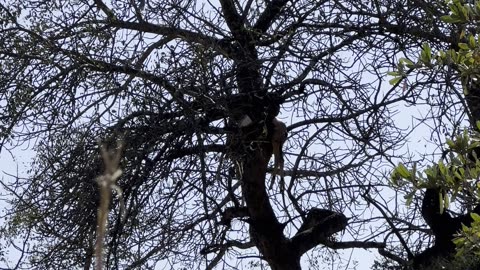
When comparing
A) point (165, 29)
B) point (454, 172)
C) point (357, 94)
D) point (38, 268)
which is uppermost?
point (165, 29)

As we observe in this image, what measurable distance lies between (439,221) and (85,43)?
3019 mm

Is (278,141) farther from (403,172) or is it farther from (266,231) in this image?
(403,172)

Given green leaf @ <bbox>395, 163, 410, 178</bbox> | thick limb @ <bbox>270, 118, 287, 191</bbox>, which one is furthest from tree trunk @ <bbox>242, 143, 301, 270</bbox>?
green leaf @ <bbox>395, 163, 410, 178</bbox>

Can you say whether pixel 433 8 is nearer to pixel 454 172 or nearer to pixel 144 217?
pixel 144 217

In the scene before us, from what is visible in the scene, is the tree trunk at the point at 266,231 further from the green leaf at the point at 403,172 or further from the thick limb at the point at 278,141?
the green leaf at the point at 403,172

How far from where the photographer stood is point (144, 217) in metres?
7.42

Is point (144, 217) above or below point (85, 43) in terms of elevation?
below

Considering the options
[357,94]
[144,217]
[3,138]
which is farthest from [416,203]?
[3,138]

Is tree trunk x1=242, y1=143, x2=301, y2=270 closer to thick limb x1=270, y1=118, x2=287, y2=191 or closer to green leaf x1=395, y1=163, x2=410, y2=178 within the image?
thick limb x1=270, y1=118, x2=287, y2=191

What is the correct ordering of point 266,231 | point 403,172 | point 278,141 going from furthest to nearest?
point 266,231
point 278,141
point 403,172

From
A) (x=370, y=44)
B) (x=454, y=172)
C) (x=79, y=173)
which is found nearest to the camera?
(x=454, y=172)

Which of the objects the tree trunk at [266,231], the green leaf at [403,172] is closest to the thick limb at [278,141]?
the tree trunk at [266,231]

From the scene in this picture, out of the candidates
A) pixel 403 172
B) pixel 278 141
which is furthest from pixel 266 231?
pixel 403 172

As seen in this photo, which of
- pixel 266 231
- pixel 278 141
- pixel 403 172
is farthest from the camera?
pixel 266 231
